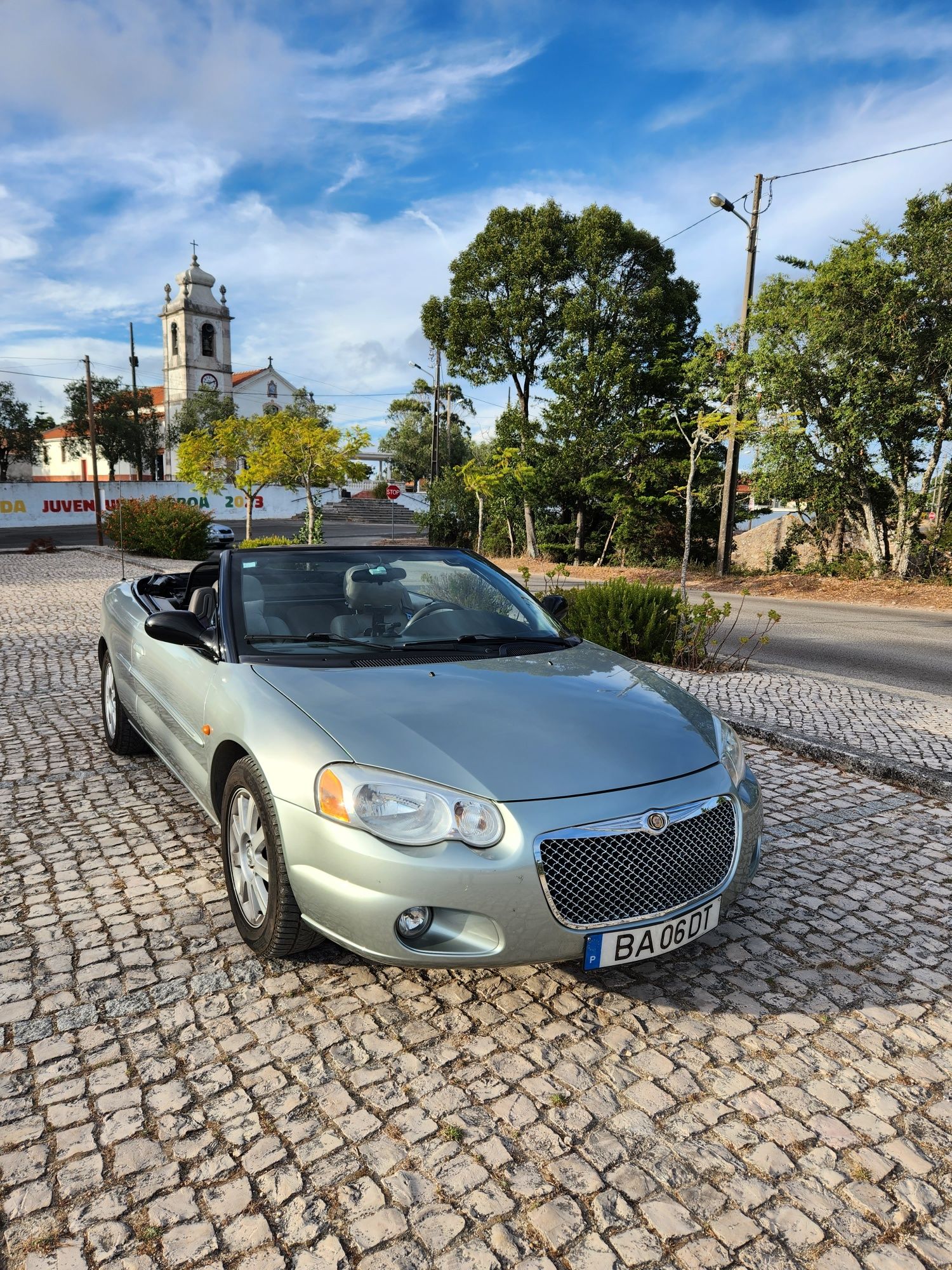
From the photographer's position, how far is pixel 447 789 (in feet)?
8.18

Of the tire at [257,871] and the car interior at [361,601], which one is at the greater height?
the car interior at [361,601]

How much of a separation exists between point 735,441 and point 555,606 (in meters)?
17.3

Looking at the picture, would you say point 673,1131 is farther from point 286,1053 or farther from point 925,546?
point 925,546

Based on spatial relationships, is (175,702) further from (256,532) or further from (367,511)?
(367,511)

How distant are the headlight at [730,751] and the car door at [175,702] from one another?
Result: 1939 millimetres

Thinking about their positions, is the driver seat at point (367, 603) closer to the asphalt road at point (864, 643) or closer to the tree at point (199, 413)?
the asphalt road at point (864, 643)

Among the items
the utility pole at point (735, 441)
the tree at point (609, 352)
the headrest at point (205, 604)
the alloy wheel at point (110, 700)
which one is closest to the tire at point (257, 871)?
the headrest at point (205, 604)

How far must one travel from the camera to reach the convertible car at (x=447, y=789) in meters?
2.45

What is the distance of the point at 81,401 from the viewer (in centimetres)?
6288

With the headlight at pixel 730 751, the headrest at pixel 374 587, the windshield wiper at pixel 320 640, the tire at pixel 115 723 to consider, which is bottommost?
the tire at pixel 115 723

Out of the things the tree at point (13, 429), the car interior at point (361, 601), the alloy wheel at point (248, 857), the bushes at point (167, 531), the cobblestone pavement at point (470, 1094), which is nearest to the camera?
the cobblestone pavement at point (470, 1094)

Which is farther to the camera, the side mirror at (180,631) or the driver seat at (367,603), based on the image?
the driver seat at (367,603)

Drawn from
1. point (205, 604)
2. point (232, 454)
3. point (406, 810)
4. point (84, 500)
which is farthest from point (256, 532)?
point (406, 810)

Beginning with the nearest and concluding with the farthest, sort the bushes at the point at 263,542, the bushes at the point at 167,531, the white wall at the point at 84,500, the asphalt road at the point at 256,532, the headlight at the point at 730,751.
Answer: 1. the headlight at the point at 730,751
2. the bushes at the point at 263,542
3. the bushes at the point at 167,531
4. the asphalt road at the point at 256,532
5. the white wall at the point at 84,500
